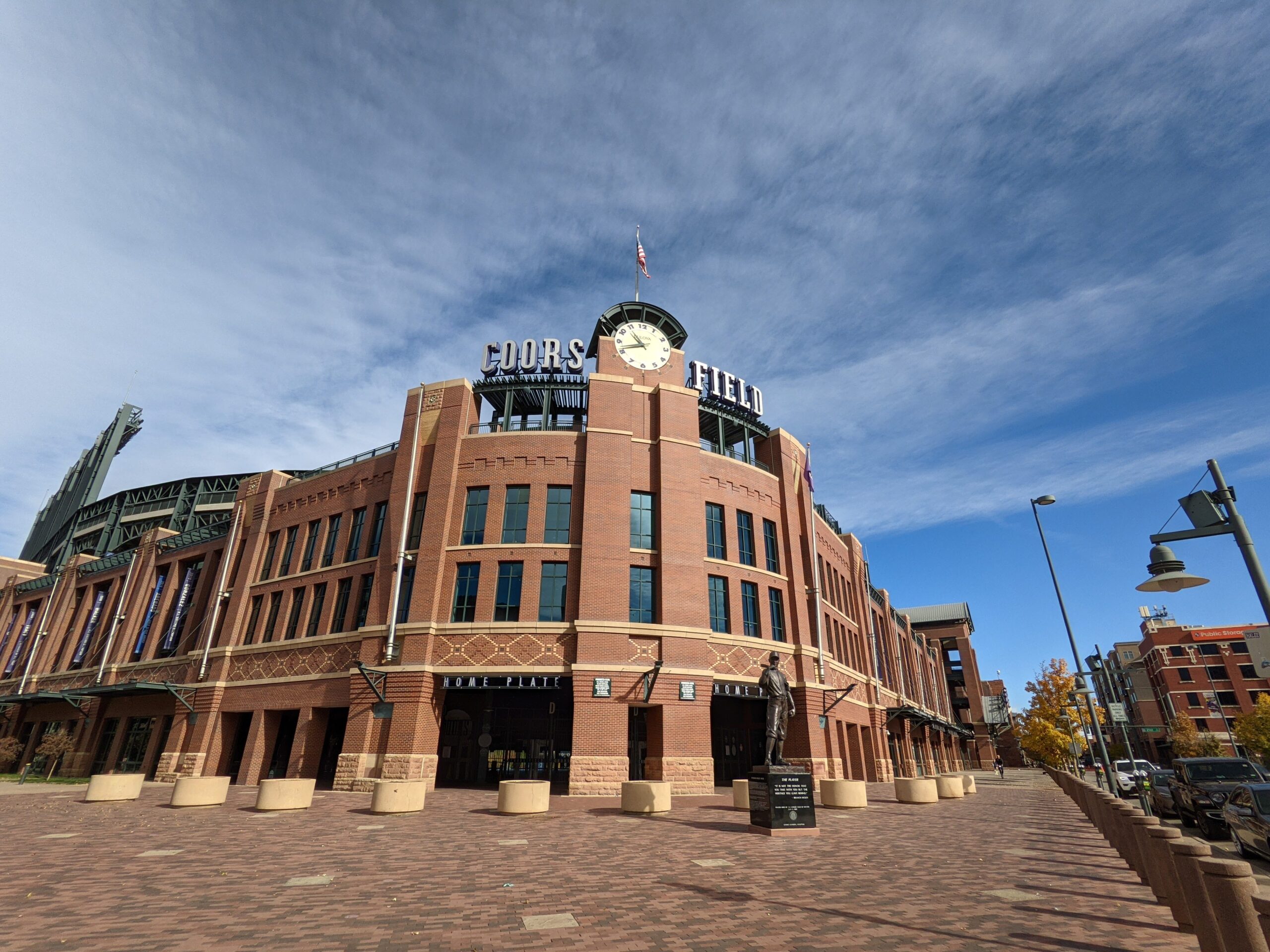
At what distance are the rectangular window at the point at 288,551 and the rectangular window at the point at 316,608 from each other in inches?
110

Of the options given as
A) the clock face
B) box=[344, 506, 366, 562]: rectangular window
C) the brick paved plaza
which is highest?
the clock face

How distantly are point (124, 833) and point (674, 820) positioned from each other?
496 inches


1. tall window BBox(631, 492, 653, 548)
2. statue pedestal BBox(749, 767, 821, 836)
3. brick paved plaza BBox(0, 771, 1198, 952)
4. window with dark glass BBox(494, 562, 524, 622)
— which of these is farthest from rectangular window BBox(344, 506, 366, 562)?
statue pedestal BBox(749, 767, 821, 836)

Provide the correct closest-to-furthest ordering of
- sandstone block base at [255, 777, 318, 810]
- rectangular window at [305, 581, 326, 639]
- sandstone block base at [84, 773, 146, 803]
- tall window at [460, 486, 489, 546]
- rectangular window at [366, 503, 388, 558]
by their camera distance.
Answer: sandstone block base at [255, 777, 318, 810], sandstone block base at [84, 773, 146, 803], tall window at [460, 486, 489, 546], rectangular window at [366, 503, 388, 558], rectangular window at [305, 581, 326, 639]

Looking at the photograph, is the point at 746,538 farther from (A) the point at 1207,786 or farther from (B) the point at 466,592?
(A) the point at 1207,786

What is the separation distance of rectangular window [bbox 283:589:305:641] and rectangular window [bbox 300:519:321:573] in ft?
3.74

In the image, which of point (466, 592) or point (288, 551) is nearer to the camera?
point (466, 592)

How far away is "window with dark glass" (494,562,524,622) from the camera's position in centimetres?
2684

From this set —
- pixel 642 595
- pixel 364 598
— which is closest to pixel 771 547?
pixel 642 595

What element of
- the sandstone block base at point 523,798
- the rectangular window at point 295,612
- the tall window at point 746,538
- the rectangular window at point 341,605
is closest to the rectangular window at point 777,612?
the tall window at point 746,538

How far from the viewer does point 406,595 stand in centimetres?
2806

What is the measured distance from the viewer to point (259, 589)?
33656 millimetres

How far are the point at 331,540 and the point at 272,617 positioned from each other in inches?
195

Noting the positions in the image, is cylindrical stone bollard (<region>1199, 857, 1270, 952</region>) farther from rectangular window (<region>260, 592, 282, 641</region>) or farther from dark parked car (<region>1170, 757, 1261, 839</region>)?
rectangular window (<region>260, 592, 282, 641</region>)
